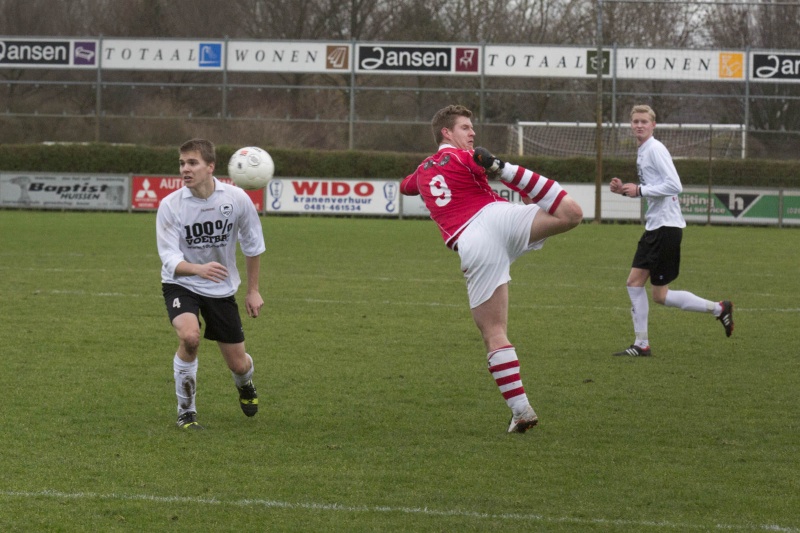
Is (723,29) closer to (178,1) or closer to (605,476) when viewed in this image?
(178,1)

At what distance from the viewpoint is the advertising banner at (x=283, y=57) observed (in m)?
38.5

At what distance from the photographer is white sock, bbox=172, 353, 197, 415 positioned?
245 inches

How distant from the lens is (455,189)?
6.30m

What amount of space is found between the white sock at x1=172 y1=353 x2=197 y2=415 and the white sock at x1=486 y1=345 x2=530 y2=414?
1.73 meters

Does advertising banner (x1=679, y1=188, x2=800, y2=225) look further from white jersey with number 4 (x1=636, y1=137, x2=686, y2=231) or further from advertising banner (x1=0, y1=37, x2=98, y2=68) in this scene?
advertising banner (x1=0, y1=37, x2=98, y2=68)

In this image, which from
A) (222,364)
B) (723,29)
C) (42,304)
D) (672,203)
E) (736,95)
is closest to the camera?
(222,364)

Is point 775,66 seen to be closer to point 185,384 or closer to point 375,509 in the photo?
point 185,384

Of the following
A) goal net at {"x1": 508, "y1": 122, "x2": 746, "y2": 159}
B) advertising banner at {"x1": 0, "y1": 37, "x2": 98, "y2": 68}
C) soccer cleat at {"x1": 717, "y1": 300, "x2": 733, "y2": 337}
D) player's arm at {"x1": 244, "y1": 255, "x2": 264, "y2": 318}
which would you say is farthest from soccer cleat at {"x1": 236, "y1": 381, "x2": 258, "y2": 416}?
advertising banner at {"x1": 0, "y1": 37, "x2": 98, "y2": 68}

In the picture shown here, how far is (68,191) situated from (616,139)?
17.6 metres

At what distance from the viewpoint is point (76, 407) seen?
6.73 meters

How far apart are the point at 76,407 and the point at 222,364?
1.78 metres

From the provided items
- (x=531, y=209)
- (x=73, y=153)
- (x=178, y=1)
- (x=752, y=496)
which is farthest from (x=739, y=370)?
(x=178, y=1)

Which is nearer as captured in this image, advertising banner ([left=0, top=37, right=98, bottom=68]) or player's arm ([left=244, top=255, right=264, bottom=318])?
player's arm ([left=244, top=255, right=264, bottom=318])

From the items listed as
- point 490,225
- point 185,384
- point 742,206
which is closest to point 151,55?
point 742,206
